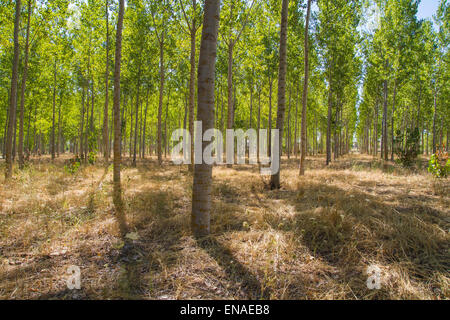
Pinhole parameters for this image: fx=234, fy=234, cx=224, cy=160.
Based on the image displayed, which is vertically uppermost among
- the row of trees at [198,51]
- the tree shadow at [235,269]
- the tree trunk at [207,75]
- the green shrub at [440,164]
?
the row of trees at [198,51]

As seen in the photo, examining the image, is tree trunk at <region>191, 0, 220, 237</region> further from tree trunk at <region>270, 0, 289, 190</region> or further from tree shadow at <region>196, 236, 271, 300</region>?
tree trunk at <region>270, 0, 289, 190</region>

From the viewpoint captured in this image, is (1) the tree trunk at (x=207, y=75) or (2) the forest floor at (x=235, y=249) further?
(1) the tree trunk at (x=207, y=75)

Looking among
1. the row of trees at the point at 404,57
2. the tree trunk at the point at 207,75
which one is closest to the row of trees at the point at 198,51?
the row of trees at the point at 404,57

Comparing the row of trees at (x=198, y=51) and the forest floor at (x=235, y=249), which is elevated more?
Answer: the row of trees at (x=198, y=51)

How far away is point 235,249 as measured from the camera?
3.43 m

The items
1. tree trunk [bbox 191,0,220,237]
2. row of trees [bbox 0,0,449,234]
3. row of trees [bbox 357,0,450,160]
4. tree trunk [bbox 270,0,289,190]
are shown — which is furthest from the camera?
row of trees [bbox 357,0,450,160]

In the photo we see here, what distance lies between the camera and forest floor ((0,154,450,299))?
2.58 m

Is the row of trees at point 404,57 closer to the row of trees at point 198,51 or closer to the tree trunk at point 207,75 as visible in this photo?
the row of trees at point 198,51

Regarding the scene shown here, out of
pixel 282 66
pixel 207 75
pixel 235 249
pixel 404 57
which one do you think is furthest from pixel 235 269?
pixel 404 57

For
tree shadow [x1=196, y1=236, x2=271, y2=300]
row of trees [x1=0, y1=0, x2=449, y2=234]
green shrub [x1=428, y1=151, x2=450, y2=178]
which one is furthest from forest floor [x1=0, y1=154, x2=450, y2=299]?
row of trees [x1=0, y1=0, x2=449, y2=234]

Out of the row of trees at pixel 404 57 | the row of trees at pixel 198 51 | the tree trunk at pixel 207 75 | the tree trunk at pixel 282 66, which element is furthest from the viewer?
the row of trees at pixel 404 57

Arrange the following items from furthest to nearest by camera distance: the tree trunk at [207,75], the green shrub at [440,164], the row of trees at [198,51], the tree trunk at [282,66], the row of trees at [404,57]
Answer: the row of trees at [404,57] < the row of trees at [198,51] < the green shrub at [440,164] < the tree trunk at [282,66] < the tree trunk at [207,75]

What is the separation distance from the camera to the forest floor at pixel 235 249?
258 centimetres
